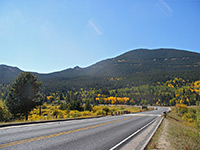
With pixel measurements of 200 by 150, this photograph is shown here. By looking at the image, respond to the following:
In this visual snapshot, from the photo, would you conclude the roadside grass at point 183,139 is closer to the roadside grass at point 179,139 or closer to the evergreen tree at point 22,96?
the roadside grass at point 179,139

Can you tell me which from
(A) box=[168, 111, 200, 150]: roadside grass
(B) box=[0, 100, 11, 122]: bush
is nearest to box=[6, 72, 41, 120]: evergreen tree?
(B) box=[0, 100, 11, 122]: bush

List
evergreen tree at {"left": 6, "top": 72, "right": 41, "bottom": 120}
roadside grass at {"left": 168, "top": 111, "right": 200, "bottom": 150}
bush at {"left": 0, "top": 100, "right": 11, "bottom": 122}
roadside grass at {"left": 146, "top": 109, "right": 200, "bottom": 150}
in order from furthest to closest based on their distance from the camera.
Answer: evergreen tree at {"left": 6, "top": 72, "right": 41, "bottom": 120} < bush at {"left": 0, "top": 100, "right": 11, "bottom": 122} < roadside grass at {"left": 168, "top": 111, "right": 200, "bottom": 150} < roadside grass at {"left": 146, "top": 109, "right": 200, "bottom": 150}

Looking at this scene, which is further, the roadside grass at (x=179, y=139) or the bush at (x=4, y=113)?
the bush at (x=4, y=113)

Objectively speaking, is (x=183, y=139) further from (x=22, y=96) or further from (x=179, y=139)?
(x=22, y=96)

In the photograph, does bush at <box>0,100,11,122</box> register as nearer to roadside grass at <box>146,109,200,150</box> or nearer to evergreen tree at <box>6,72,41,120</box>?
evergreen tree at <box>6,72,41,120</box>

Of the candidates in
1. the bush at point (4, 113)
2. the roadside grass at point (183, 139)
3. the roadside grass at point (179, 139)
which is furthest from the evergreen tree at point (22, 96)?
the roadside grass at point (183, 139)

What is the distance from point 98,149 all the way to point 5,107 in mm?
25537

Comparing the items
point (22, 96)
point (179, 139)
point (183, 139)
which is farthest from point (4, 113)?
point (183, 139)

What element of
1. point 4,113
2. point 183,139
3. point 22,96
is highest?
point 22,96

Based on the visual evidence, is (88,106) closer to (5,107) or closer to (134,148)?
(5,107)

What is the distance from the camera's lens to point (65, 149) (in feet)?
18.7

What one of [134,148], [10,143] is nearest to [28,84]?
[10,143]

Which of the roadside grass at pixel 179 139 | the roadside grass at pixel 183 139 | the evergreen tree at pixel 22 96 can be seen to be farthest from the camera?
the evergreen tree at pixel 22 96

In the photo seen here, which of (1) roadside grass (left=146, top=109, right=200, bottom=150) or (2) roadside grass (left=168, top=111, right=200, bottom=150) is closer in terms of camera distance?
(1) roadside grass (left=146, top=109, right=200, bottom=150)
